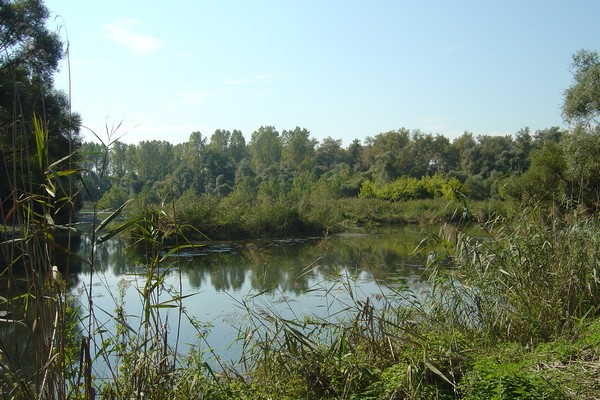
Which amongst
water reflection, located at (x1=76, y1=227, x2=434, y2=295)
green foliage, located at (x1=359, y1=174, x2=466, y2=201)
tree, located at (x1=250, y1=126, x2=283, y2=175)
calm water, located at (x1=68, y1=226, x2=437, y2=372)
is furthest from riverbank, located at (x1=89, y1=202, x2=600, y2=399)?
tree, located at (x1=250, y1=126, x2=283, y2=175)

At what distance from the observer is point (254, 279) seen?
871cm

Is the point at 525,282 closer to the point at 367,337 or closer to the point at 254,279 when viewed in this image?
the point at 367,337

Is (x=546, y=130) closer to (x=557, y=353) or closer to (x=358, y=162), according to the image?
(x=358, y=162)

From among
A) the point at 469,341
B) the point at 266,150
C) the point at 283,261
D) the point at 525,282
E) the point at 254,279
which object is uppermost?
the point at 266,150

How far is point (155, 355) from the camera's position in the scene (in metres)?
3.06

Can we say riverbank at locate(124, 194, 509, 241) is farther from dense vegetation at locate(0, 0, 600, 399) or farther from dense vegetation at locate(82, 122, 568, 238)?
dense vegetation at locate(0, 0, 600, 399)

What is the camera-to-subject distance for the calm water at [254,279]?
4.73 m

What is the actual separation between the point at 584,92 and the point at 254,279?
36.9 feet

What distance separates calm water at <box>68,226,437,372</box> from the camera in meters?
4.73

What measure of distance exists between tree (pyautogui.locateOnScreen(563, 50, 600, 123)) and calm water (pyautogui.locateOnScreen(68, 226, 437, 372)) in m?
A: 5.59

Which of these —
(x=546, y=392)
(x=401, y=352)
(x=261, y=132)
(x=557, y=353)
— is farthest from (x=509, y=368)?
(x=261, y=132)

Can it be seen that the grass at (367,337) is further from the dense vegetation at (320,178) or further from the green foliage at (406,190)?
the green foliage at (406,190)

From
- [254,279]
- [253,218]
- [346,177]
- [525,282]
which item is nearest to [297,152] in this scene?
[346,177]

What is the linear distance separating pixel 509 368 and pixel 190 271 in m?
8.73
